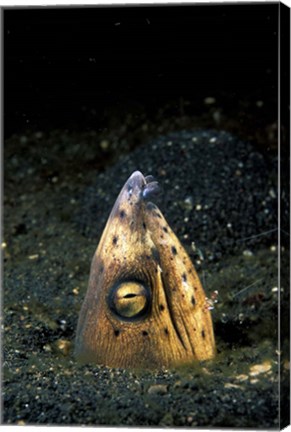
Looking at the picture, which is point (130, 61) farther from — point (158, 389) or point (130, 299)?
point (158, 389)

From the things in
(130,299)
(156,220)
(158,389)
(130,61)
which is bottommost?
(158,389)

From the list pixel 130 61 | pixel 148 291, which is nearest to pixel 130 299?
pixel 148 291

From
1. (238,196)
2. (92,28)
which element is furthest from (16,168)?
(238,196)

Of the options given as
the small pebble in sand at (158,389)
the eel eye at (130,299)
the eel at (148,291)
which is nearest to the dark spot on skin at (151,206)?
the eel at (148,291)

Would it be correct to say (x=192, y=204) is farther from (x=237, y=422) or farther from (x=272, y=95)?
(x=237, y=422)

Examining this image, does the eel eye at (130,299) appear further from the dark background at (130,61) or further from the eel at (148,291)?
the dark background at (130,61)

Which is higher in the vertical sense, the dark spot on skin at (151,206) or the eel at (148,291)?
the dark spot on skin at (151,206)

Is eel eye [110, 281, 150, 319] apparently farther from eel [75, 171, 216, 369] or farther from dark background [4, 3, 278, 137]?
dark background [4, 3, 278, 137]

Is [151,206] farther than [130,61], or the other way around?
[130,61]
